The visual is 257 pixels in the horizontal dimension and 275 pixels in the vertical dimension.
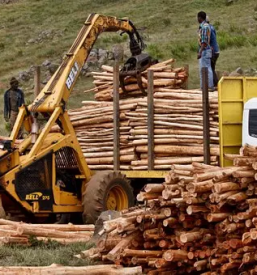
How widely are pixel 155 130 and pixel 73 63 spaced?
2196 millimetres

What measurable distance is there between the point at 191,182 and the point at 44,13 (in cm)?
5530

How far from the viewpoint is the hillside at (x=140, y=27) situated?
125 ft

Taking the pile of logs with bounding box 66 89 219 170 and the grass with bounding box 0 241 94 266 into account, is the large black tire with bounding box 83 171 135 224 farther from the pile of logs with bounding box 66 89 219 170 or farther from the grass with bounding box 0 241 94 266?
the grass with bounding box 0 241 94 266

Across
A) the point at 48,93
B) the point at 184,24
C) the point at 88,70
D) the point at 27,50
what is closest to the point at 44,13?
the point at 27,50

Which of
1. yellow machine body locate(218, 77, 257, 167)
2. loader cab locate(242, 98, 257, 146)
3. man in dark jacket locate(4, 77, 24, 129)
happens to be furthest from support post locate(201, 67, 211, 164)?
man in dark jacket locate(4, 77, 24, 129)

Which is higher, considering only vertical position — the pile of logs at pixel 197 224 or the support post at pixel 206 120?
the support post at pixel 206 120

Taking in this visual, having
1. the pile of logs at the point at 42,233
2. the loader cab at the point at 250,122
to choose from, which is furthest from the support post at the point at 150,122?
the pile of logs at the point at 42,233

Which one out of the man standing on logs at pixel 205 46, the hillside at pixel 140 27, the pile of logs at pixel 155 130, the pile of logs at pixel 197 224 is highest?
the hillside at pixel 140 27

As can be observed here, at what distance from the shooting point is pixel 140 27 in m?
51.8

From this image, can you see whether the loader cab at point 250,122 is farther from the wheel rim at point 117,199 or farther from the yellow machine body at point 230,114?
the wheel rim at point 117,199

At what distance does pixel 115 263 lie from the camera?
1193 centimetres

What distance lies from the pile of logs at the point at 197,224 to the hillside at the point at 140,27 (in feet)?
60.7

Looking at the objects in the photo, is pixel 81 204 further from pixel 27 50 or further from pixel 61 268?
pixel 27 50

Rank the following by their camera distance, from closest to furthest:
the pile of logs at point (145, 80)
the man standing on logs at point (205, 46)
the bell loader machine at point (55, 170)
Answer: the bell loader machine at point (55, 170), the pile of logs at point (145, 80), the man standing on logs at point (205, 46)
